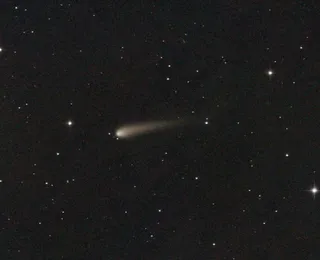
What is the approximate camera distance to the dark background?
0.79 metres

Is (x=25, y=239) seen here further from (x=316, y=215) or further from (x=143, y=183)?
(x=316, y=215)

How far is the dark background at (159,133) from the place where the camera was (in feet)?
2.59

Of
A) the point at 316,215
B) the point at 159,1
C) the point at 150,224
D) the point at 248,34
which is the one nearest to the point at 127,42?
the point at 159,1

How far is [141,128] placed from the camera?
2.63 ft

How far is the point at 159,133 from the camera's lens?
2.64ft

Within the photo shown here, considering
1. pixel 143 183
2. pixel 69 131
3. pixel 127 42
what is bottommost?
pixel 143 183

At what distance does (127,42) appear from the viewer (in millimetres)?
793

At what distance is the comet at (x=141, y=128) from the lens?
2.62 ft

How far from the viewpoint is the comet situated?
800 millimetres

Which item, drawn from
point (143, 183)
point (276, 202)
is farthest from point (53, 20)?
point (276, 202)

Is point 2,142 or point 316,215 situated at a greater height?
point 2,142

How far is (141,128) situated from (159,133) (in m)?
0.03

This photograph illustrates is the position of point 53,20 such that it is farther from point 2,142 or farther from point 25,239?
point 25,239

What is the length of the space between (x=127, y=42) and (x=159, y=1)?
89 mm
